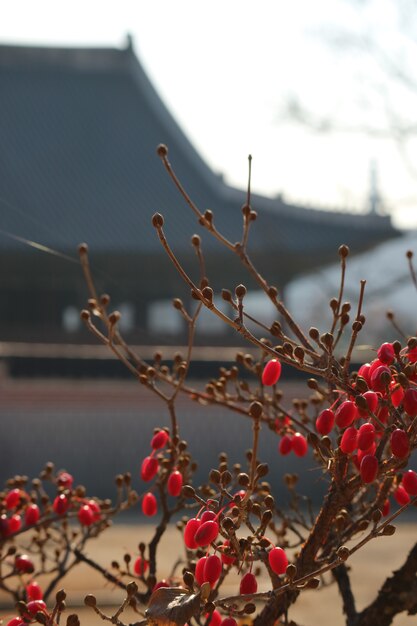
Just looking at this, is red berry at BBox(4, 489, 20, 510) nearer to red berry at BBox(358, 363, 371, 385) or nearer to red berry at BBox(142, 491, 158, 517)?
red berry at BBox(142, 491, 158, 517)

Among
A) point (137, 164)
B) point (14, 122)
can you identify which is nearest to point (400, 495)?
point (137, 164)

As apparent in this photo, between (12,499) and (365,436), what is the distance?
1.00 meters

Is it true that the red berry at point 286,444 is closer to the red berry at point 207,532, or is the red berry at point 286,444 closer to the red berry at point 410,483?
the red berry at point 410,483

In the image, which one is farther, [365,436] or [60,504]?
[60,504]

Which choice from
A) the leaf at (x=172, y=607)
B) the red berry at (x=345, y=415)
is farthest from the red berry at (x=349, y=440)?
the leaf at (x=172, y=607)

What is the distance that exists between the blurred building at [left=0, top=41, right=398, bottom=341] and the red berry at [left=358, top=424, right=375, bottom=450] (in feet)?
40.4

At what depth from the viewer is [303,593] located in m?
7.33

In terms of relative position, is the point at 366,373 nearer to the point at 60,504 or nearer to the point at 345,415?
the point at 345,415

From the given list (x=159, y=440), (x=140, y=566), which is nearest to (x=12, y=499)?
(x=140, y=566)

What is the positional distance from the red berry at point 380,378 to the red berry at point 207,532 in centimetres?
26

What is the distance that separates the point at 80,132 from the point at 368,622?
16.3 metres

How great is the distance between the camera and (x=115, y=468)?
1227cm

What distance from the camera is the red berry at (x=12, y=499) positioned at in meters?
1.95

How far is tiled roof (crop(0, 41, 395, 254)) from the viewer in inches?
595
